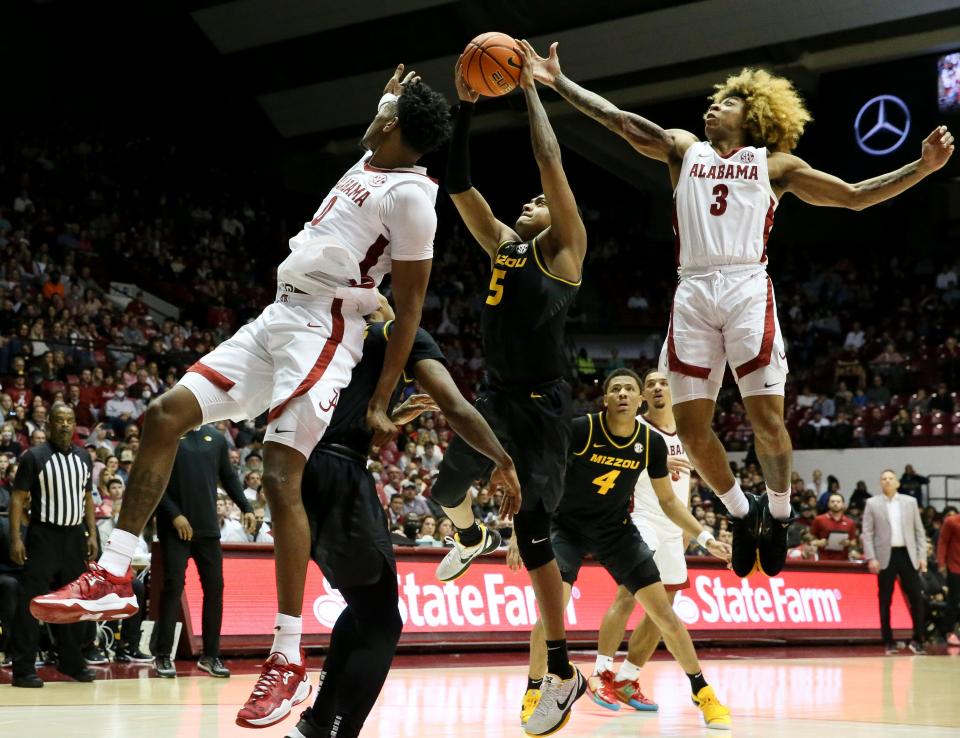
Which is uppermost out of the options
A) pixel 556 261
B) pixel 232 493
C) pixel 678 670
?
pixel 556 261

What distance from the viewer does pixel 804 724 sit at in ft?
24.1

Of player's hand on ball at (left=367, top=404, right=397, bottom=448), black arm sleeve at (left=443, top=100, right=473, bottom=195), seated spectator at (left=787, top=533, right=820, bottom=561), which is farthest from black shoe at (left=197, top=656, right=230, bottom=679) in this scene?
seated spectator at (left=787, top=533, right=820, bottom=561)

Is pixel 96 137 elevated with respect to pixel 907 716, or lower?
elevated

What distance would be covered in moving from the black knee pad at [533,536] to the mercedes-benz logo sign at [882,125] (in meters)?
20.6

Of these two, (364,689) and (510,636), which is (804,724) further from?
(510,636)

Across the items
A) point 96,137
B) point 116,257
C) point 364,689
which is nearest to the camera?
point 364,689

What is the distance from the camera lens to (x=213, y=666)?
31.7 feet

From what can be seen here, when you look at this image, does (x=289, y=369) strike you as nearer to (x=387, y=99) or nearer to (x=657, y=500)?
(x=387, y=99)

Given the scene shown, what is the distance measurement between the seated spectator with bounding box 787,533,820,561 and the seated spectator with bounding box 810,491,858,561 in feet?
0.32

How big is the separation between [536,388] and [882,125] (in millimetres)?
20738

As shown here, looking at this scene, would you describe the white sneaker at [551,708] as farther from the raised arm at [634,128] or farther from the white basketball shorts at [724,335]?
the raised arm at [634,128]

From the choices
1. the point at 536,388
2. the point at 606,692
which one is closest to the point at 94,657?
the point at 606,692

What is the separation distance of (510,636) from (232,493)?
3943mm

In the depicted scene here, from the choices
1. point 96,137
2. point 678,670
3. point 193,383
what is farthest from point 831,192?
point 96,137
